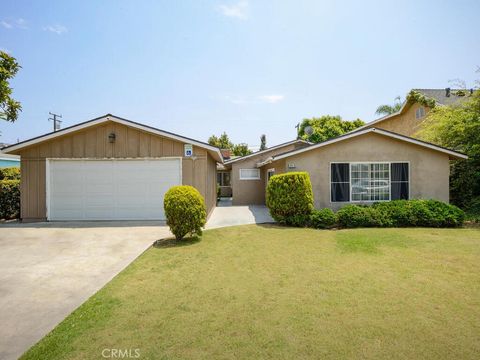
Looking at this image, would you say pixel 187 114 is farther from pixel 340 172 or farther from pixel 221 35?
Answer: pixel 340 172

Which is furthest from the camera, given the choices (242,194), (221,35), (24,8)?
(242,194)

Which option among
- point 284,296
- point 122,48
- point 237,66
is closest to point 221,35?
point 237,66

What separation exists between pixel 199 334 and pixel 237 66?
11.8 metres

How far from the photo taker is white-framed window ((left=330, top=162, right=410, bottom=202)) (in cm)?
1209

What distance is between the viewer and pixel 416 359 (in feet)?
9.04

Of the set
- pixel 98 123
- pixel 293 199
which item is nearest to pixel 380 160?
pixel 293 199

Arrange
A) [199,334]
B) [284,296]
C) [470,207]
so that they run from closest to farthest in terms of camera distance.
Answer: [199,334]
[284,296]
[470,207]

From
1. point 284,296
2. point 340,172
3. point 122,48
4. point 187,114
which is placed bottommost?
point 284,296

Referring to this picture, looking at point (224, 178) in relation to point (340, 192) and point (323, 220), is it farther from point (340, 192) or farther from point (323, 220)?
point (323, 220)

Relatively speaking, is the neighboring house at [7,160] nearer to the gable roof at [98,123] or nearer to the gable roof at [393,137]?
the gable roof at [98,123]

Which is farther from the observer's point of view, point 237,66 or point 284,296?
point 237,66

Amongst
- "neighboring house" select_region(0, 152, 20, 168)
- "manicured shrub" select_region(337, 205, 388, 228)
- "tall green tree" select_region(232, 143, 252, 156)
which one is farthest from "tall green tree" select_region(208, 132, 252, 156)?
"manicured shrub" select_region(337, 205, 388, 228)

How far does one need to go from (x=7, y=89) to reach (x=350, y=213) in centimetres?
1250

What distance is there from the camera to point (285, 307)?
3943 mm
